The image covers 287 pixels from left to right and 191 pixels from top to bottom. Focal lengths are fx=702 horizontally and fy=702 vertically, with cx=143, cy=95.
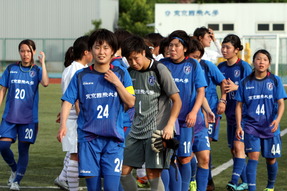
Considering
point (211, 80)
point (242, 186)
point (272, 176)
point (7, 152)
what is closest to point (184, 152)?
point (211, 80)

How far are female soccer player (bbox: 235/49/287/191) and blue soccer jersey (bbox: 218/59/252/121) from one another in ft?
2.21

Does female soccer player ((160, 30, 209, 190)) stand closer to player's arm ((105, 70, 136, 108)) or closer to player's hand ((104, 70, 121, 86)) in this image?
player's arm ((105, 70, 136, 108))

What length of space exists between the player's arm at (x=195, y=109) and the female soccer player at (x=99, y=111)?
1339 mm

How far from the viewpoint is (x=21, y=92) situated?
28.1 ft

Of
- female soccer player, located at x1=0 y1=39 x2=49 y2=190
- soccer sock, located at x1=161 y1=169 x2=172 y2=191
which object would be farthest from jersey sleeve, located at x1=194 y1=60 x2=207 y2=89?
female soccer player, located at x1=0 y1=39 x2=49 y2=190

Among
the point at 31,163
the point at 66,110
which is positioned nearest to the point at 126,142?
the point at 66,110

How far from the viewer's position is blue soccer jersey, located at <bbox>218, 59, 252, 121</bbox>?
29.4ft

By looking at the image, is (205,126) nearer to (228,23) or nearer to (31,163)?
(31,163)

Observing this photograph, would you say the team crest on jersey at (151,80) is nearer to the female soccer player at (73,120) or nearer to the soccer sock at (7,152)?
the female soccer player at (73,120)

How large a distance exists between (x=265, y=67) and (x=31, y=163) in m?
4.19

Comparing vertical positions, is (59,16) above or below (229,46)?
above

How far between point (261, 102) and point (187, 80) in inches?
45.0

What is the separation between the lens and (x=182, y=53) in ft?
24.5

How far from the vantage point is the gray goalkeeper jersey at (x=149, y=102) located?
6590mm
